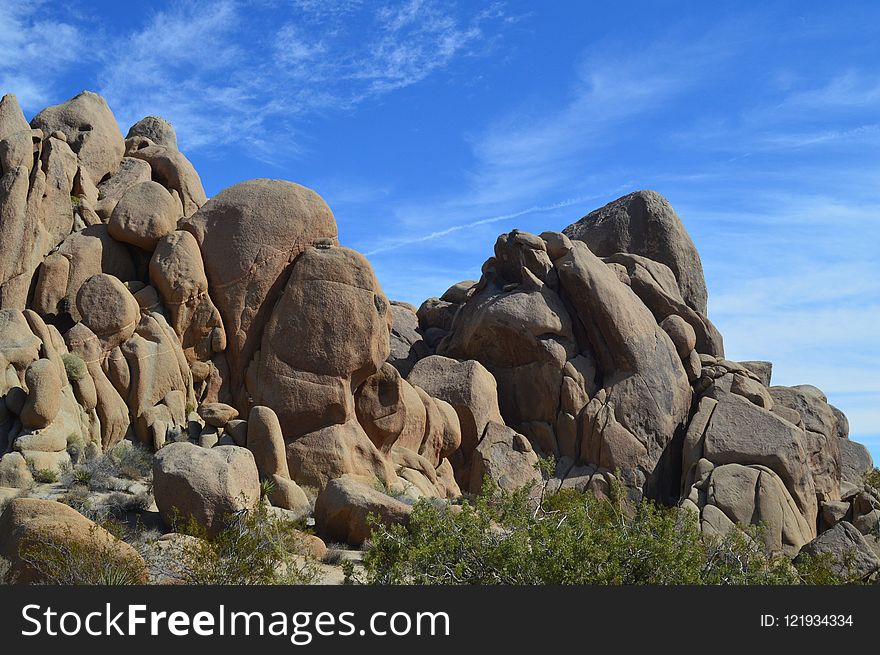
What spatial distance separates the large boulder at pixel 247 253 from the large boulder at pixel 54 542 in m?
11.5

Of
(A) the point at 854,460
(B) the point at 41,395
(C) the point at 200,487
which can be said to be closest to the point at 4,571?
(C) the point at 200,487

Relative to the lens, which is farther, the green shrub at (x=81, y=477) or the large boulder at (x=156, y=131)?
the large boulder at (x=156, y=131)

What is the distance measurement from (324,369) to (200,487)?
28.6 ft

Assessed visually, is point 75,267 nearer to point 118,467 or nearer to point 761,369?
point 118,467

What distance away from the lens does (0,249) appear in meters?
24.4

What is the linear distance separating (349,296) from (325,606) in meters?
16.6

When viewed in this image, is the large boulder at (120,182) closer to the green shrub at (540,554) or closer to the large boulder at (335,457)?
A: the large boulder at (335,457)

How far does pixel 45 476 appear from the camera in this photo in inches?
806

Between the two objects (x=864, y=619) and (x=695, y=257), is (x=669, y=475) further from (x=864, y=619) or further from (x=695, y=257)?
(x=864, y=619)

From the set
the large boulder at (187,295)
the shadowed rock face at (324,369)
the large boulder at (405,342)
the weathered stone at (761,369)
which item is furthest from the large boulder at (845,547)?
the large boulder at (187,295)

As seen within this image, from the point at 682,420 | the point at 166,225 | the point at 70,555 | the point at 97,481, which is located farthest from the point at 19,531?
the point at 682,420

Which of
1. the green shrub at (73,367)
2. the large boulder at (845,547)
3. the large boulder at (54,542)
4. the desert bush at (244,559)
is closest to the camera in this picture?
the large boulder at (54,542)

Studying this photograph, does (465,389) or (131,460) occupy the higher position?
(465,389)

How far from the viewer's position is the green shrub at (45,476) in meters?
20.5
